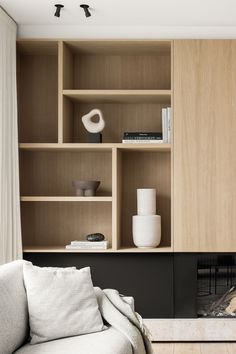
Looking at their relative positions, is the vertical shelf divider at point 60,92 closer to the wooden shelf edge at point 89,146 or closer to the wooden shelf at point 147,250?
the wooden shelf edge at point 89,146

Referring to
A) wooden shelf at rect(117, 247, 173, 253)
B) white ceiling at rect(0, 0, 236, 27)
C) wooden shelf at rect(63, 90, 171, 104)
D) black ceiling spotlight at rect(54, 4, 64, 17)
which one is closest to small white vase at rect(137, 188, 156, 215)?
wooden shelf at rect(117, 247, 173, 253)

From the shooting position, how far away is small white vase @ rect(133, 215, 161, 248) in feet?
15.3

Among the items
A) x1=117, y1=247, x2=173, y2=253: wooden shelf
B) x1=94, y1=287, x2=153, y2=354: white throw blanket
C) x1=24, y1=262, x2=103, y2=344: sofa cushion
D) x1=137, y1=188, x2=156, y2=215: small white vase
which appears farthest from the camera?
x1=137, y1=188, x2=156, y2=215: small white vase

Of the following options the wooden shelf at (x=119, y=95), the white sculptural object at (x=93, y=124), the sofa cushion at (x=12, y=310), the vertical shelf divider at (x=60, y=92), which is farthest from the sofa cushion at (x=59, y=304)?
the wooden shelf at (x=119, y=95)

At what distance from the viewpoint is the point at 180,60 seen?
467cm

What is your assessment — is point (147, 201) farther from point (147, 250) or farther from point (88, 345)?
point (88, 345)

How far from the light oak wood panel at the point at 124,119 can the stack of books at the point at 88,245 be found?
953mm

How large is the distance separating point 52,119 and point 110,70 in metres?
0.68

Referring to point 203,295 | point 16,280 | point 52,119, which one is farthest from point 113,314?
point 52,119

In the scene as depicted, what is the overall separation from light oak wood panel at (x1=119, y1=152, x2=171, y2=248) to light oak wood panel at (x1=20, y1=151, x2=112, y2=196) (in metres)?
0.16

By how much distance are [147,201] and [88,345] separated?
6.36 feet

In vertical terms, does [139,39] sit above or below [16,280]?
above

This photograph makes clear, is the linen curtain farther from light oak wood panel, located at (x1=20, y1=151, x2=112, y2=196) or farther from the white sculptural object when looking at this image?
the white sculptural object

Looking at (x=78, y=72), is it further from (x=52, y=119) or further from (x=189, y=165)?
(x=189, y=165)
